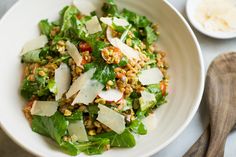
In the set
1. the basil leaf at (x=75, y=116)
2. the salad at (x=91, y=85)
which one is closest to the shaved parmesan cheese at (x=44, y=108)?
the salad at (x=91, y=85)

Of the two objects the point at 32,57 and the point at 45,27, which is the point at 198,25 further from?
the point at 32,57

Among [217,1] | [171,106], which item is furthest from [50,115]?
[217,1]

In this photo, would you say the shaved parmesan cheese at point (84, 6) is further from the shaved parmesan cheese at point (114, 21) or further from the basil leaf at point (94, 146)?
the basil leaf at point (94, 146)

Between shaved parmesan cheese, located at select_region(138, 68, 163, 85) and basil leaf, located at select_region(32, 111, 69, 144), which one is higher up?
basil leaf, located at select_region(32, 111, 69, 144)

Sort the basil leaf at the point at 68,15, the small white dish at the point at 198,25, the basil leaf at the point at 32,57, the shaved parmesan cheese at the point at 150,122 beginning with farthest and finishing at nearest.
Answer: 1. the small white dish at the point at 198,25
2. the basil leaf at the point at 68,15
3. the basil leaf at the point at 32,57
4. the shaved parmesan cheese at the point at 150,122

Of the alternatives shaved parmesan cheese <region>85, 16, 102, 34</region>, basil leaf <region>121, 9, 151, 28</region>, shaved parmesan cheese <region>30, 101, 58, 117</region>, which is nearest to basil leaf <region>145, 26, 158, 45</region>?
basil leaf <region>121, 9, 151, 28</region>

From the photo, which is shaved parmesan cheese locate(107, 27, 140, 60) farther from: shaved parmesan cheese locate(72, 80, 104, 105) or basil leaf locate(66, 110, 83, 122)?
basil leaf locate(66, 110, 83, 122)

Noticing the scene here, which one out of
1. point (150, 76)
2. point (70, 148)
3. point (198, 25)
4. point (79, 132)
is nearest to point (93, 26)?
point (150, 76)
